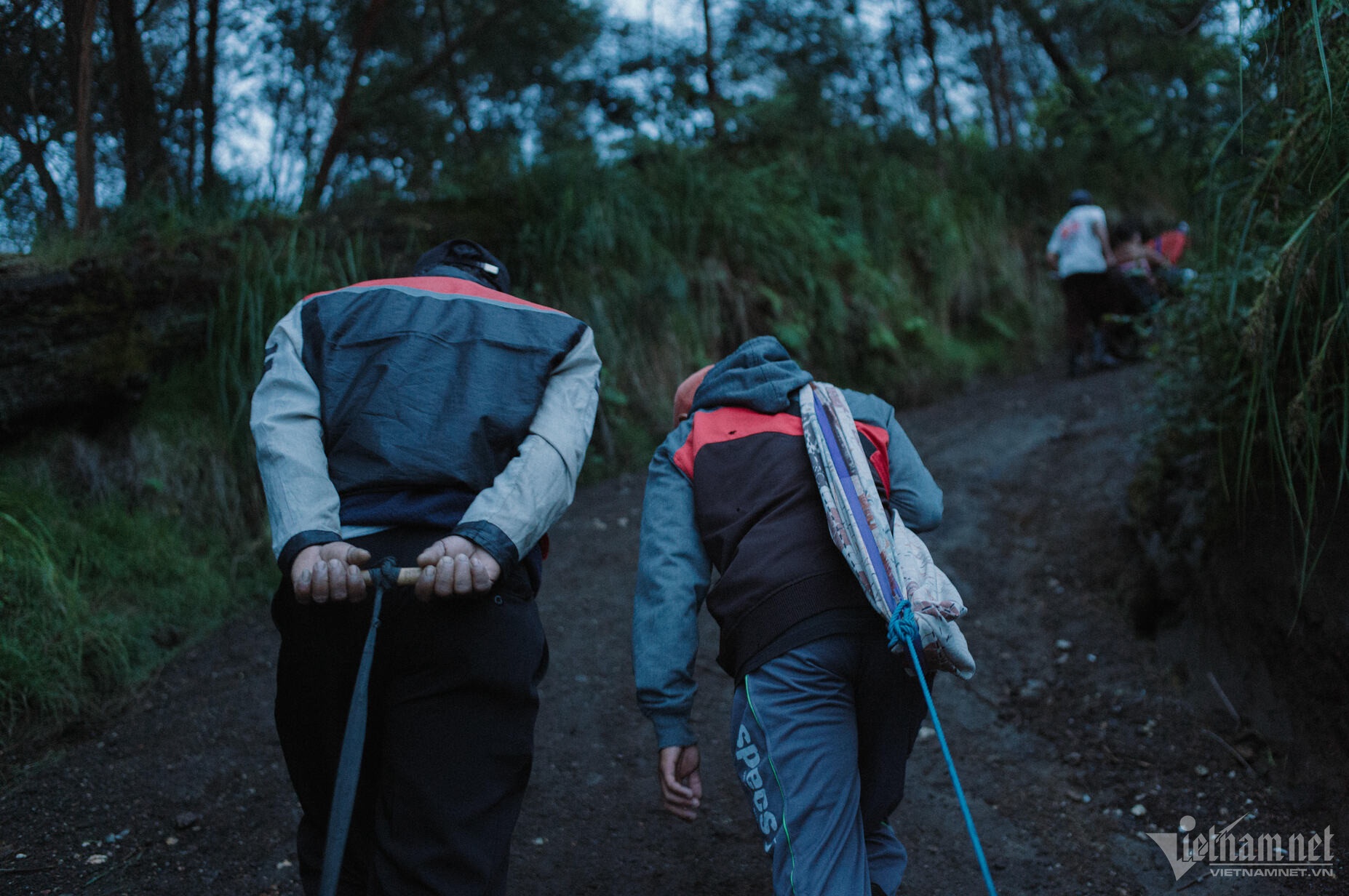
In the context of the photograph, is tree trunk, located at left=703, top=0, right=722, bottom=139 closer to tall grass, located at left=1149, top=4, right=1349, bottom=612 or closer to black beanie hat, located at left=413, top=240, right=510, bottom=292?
tall grass, located at left=1149, top=4, right=1349, bottom=612

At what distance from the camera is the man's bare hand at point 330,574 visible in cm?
187

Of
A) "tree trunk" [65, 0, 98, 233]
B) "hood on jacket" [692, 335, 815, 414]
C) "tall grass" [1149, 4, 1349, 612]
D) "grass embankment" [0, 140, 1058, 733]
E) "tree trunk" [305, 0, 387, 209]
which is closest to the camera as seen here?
"hood on jacket" [692, 335, 815, 414]

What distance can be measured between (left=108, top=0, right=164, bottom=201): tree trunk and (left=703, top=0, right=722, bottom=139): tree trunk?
485 cm

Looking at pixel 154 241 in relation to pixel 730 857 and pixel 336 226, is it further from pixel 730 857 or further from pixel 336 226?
pixel 730 857

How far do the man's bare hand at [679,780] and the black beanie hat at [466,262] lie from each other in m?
1.24

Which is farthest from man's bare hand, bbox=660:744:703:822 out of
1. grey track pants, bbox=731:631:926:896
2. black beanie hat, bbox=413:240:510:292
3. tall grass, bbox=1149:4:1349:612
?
tall grass, bbox=1149:4:1349:612

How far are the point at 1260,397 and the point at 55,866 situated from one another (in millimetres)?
4395

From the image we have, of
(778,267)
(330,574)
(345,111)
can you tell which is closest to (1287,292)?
(330,574)

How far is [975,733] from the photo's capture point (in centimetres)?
399

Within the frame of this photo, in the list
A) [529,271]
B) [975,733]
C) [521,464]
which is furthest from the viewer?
[529,271]

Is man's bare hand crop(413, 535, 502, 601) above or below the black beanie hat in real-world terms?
below

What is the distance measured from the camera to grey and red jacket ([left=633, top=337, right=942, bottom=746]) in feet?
7.07

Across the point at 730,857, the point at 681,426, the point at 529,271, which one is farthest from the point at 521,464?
the point at 529,271

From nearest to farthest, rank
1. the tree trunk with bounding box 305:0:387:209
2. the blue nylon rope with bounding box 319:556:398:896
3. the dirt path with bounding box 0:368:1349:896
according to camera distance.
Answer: the blue nylon rope with bounding box 319:556:398:896, the dirt path with bounding box 0:368:1349:896, the tree trunk with bounding box 305:0:387:209
